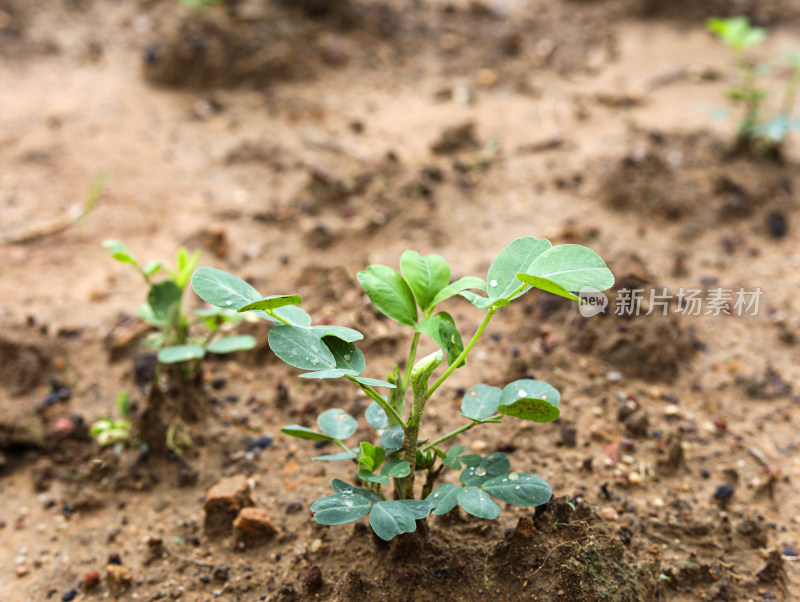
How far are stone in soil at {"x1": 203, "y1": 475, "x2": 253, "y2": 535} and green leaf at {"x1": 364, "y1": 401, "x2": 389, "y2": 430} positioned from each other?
1.86ft

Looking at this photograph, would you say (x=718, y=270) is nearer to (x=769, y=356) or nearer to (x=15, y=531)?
(x=769, y=356)

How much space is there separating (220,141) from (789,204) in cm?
336

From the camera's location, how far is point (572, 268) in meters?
1.40

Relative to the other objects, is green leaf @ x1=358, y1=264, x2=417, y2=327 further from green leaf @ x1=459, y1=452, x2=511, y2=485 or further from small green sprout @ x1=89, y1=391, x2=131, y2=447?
small green sprout @ x1=89, y1=391, x2=131, y2=447

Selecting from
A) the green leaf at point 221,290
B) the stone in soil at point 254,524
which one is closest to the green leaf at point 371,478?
the green leaf at point 221,290

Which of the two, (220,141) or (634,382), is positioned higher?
(220,141)

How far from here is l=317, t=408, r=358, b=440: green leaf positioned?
178 centimetres

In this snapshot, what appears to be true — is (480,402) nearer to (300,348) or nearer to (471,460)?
(471,460)

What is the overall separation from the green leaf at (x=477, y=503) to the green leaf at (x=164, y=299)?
1.18 metres

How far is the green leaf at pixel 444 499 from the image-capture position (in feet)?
4.97

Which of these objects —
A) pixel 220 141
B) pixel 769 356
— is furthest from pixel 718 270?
pixel 220 141

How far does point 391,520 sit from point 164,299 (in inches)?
46.7

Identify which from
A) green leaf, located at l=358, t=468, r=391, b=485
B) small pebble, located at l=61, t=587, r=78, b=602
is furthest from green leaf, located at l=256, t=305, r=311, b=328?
small pebble, located at l=61, t=587, r=78, b=602

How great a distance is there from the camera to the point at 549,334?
9.00ft
